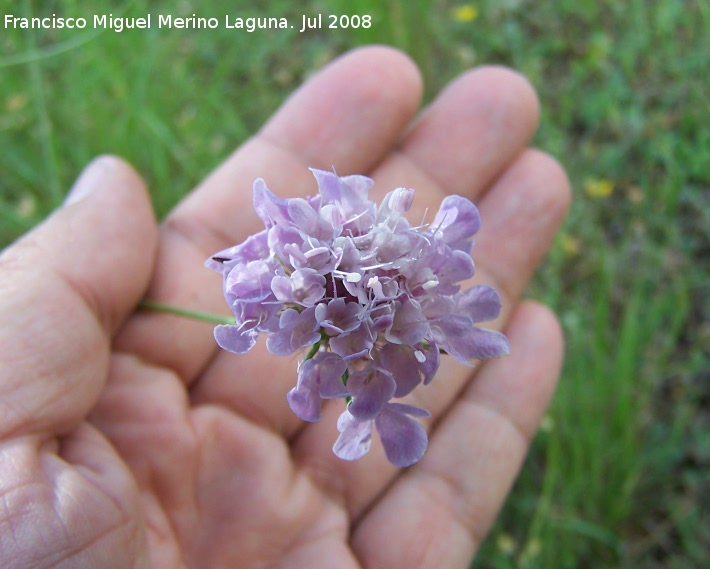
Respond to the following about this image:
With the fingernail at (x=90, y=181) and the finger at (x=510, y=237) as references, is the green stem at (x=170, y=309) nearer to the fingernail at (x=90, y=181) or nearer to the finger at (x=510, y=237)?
the fingernail at (x=90, y=181)

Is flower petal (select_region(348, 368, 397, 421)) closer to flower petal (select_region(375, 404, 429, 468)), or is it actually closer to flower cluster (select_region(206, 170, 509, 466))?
flower cluster (select_region(206, 170, 509, 466))

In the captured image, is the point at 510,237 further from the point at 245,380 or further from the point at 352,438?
the point at 352,438

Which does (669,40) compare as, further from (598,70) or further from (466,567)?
(466,567)

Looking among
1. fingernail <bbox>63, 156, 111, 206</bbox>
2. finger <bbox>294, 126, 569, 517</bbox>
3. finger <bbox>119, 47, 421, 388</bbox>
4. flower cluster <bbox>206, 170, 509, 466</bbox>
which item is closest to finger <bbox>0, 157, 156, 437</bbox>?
fingernail <bbox>63, 156, 111, 206</bbox>

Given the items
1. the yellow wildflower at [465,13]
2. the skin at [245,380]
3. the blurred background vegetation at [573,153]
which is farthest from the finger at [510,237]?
the yellow wildflower at [465,13]

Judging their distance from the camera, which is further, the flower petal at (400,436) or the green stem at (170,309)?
the green stem at (170,309)

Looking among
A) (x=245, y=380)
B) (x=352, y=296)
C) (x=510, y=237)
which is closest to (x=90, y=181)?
(x=245, y=380)
